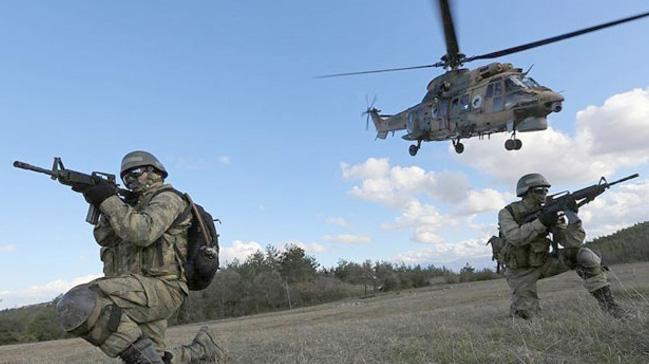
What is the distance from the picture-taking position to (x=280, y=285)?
190 feet

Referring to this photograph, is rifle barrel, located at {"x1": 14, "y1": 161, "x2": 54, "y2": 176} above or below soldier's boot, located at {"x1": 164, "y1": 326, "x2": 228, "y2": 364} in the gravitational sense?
above

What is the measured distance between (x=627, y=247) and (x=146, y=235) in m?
38.9

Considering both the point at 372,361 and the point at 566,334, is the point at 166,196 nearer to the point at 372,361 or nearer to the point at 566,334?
the point at 372,361

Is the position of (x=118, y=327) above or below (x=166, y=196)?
below

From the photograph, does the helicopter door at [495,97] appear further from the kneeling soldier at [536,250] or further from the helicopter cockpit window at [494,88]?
the kneeling soldier at [536,250]

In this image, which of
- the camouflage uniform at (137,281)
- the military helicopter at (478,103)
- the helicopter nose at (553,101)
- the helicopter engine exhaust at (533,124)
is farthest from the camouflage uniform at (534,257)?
the helicopter nose at (553,101)

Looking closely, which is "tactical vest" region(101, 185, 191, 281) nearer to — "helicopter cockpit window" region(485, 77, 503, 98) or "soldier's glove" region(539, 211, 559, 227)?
"soldier's glove" region(539, 211, 559, 227)

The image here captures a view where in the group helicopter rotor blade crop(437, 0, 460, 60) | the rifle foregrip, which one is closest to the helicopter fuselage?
helicopter rotor blade crop(437, 0, 460, 60)

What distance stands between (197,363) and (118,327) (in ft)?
4.44

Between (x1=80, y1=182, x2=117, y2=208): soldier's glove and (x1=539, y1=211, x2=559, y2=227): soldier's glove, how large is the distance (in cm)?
504

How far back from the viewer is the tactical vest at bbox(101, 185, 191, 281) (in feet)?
15.2

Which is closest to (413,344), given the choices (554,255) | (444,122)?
(554,255)

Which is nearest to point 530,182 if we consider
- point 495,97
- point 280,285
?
point 495,97

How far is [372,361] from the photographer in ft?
15.1
